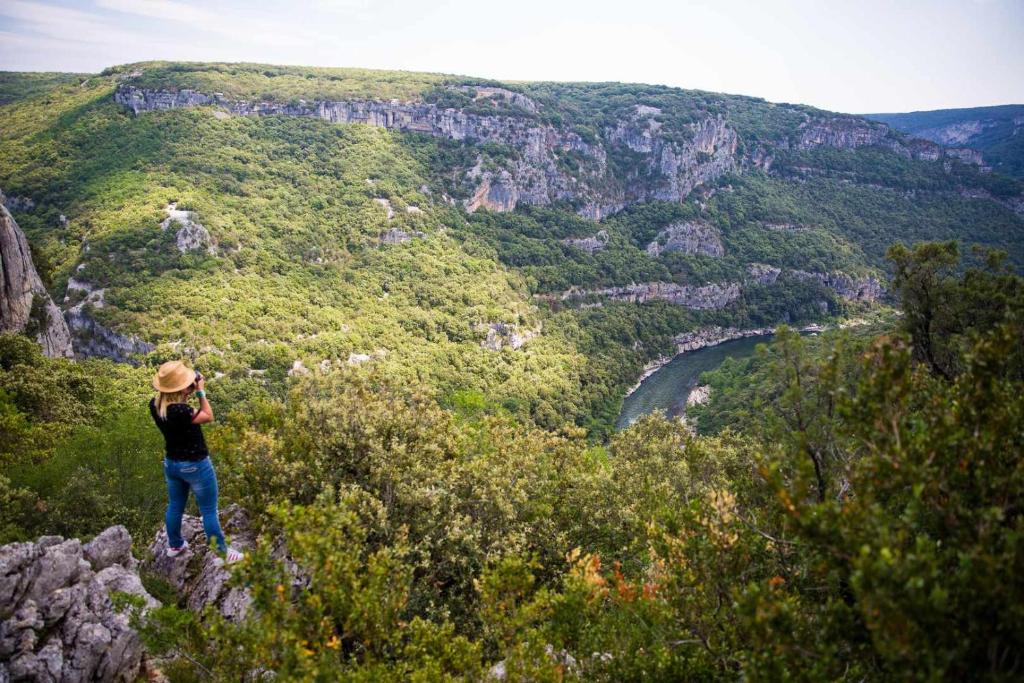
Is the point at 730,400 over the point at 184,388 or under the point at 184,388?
under

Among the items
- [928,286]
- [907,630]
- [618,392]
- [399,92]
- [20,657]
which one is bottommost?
[618,392]

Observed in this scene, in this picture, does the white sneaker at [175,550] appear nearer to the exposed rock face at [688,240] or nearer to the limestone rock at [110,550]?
the limestone rock at [110,550]

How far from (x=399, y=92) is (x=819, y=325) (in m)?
133

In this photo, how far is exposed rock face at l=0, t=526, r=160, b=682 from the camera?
31.9 ft

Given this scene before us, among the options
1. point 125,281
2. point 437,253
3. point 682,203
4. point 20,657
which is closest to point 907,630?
point 20,657

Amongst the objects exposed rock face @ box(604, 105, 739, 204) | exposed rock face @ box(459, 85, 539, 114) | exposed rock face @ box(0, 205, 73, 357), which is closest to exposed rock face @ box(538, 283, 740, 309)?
exposed rock face @ box(604, 105, 739, 204)

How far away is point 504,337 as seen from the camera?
93.8 meters

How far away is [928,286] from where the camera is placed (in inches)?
922

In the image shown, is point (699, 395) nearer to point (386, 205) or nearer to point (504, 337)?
point (504, 337)

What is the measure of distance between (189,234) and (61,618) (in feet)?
253

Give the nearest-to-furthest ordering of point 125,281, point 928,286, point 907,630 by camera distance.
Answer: point 907,630 < point 928,286 < point 125,281

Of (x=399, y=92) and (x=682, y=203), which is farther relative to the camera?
(x=682, y=203)

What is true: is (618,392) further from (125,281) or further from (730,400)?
(125,281)

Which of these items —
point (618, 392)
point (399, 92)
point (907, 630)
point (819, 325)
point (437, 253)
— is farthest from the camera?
point (399, 92)
